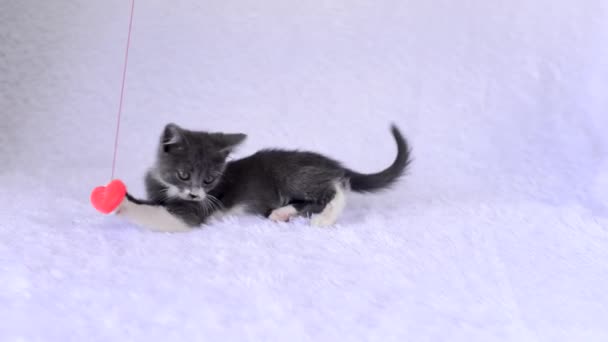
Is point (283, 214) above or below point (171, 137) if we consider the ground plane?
below

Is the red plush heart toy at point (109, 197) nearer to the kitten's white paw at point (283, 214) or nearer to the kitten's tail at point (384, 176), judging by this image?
the kitten's white paw at point (283, 214)

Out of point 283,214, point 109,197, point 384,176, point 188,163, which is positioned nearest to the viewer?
point 109,197

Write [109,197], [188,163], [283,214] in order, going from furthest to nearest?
[283,214] → [188,163] → [109,197]

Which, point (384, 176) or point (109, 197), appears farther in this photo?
point (384, 176)

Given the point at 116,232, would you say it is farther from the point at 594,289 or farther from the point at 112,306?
the point at 594,289

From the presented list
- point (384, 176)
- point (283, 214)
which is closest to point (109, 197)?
point (283, 214)

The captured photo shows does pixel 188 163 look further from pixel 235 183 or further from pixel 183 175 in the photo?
pixel 235 183

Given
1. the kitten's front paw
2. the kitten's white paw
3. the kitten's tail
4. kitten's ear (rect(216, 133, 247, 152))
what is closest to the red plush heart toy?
the kitten's front paw
